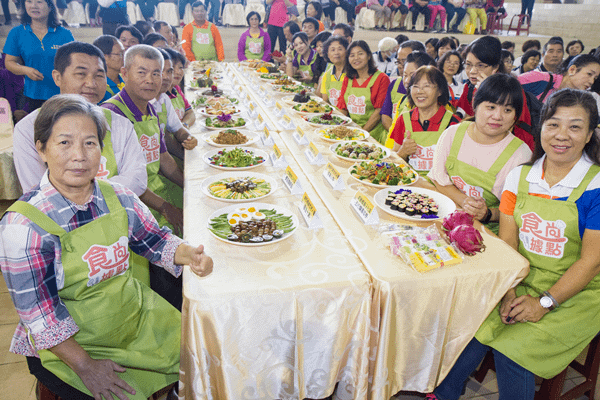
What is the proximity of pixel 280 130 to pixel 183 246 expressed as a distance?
5.33 ft

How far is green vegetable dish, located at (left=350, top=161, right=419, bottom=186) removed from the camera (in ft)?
6.15

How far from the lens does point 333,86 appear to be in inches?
163

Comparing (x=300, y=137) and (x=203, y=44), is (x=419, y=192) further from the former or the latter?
(x=203, y=44)

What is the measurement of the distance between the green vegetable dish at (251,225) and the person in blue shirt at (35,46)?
115 inches

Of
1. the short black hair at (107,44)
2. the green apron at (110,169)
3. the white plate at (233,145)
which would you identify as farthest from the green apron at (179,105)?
the green apron at (110,169)

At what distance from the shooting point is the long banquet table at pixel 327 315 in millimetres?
1170

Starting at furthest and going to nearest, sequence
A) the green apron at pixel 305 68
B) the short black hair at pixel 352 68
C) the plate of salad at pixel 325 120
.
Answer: the green apron at pixel 305 68 → the short black hair at pixel 352 68 → the plate of salad at pixel 325 120

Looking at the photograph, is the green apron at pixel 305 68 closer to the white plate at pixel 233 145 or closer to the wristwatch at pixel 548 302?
the white plate at pixel 233 145

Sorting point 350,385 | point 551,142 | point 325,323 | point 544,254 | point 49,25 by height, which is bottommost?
point 350,385

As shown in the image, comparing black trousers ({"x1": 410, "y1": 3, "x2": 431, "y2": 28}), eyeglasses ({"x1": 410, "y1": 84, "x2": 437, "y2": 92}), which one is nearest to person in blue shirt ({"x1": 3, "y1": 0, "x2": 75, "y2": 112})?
eyeglasses ({"x1": 410, "y1": 84, "x2": 437, "y2": 92})

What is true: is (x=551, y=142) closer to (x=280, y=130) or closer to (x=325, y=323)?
(x=325, y=323)

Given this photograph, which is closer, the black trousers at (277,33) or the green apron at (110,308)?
the green apron at (110,308)

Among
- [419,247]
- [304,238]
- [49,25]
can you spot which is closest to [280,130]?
[304,238]

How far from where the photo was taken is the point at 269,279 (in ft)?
3.93
